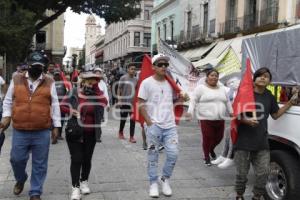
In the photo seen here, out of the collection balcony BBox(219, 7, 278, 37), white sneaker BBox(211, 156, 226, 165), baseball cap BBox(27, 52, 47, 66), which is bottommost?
white sneaker BBox(211, 156, 226, 165)

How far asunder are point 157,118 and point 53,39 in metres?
60.5

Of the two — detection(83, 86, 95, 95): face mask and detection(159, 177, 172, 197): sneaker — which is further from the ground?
detection(83, 86, 95, 95): face mask

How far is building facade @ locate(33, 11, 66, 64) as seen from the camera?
6359 cm

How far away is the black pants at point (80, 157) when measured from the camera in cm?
582

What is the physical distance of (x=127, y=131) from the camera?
41.0 ft

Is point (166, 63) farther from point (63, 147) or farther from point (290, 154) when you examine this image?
point (63, 147)

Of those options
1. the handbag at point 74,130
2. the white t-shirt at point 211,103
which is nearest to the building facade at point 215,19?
the white t-shirt at point 211,103

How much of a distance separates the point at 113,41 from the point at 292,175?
79.7 metres

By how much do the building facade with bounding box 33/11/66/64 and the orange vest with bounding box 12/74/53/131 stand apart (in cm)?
5885

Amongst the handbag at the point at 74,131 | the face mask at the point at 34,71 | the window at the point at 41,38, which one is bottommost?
the handbag at the point at 74,131

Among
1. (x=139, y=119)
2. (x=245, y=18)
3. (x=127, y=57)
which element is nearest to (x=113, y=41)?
(x=127, y=57)

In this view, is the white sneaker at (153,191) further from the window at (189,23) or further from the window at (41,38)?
the window at (41,38)

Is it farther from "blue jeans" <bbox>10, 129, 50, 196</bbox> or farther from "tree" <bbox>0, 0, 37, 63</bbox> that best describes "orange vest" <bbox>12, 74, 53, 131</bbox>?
"tree" <bbox>0, 0, 37, 63</bbox>

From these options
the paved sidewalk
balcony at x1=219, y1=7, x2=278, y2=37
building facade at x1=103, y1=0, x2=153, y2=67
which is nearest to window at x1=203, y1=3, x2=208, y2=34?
balcony at x1=219, y1=7, x2=278, y2=37
